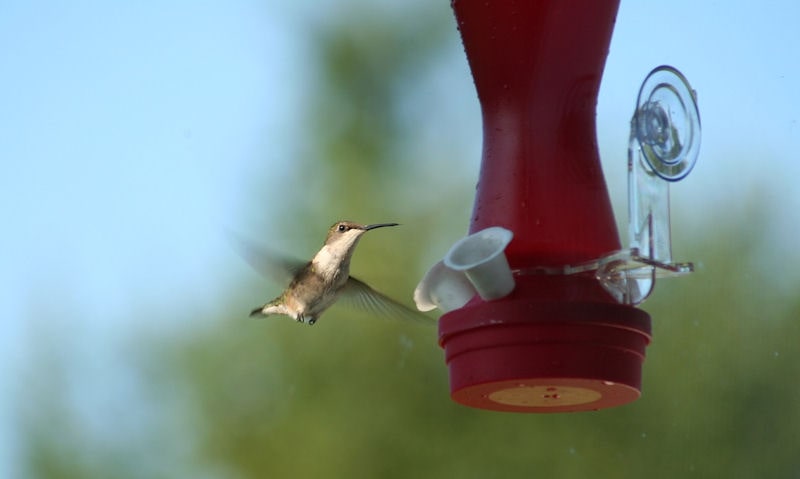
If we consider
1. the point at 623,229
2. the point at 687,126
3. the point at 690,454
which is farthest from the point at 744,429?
the point at 687,126

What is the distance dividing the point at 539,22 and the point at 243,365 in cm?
1010

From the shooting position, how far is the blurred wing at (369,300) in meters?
4.92

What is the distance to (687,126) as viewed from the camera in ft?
11.0

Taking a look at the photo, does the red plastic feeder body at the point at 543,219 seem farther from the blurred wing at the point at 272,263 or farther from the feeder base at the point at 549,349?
the blurred wing at the point at 272,263

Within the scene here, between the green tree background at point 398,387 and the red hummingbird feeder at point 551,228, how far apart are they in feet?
28.7

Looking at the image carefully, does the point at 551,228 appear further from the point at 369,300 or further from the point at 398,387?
the point at 398,387

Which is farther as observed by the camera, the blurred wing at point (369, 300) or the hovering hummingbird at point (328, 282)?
the blurred wing at point (369, 300)

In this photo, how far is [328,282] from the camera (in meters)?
4.88

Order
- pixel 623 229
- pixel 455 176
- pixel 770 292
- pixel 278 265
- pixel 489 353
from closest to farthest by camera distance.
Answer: pixel 489 353 < pixel 278 265 < pixel 623 229 < pixel 770 292 < pixel 455 176

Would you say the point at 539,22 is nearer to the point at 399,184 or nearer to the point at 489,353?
the point at 489,353

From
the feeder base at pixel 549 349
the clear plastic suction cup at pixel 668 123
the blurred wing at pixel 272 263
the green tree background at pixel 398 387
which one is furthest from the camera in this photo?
the green tree background at pixel 398 387

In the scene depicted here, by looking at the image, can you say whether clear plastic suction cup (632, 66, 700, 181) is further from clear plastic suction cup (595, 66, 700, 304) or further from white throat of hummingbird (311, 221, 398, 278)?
white throat of hummingbird (311, 221, 398, 278)

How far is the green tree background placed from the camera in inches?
490

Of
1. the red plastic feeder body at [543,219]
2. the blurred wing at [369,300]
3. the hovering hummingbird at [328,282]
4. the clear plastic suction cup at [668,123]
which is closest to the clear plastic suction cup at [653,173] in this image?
the clear plastic suction cup at [668,123]
